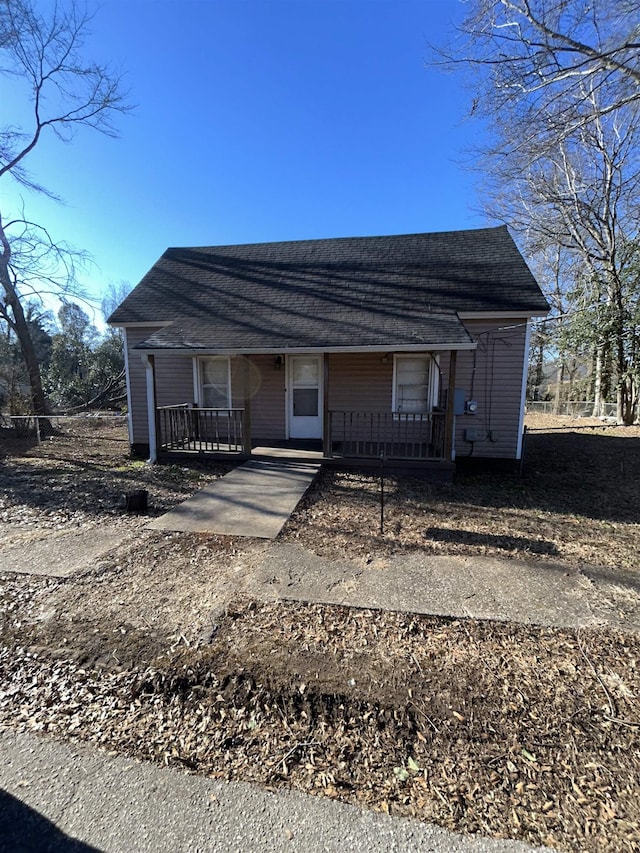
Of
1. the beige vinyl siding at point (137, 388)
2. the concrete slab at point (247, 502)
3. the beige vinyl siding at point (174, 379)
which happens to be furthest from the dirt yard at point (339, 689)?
the beige vinyl siding at point (174, 379)

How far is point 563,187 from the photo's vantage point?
1677 cm

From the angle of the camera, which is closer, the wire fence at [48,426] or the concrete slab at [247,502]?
the concrete slab at [247,502]

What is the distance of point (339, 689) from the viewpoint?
2.26 metres

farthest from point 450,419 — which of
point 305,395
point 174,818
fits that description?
point 174,818

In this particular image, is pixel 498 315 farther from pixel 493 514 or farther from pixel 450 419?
pixel 493 514

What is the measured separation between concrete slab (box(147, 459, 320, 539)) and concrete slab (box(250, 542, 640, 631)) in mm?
825

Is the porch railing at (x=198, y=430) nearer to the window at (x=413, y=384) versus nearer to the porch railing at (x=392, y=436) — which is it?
the porch railing at (x=392, y=436)

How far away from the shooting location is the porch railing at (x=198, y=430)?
8.15 m

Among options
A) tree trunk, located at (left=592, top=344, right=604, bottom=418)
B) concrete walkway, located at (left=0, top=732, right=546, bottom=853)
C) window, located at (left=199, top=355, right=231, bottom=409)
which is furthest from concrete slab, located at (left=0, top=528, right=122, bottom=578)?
tree trunk, located at (left=592, top=344, right=604, bottom=418)

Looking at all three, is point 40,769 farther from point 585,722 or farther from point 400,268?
point 400,268

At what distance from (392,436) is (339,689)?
19.0 ft

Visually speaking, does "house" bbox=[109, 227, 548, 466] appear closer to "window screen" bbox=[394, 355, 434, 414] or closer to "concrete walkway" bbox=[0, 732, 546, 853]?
"window screen" bbox=[394, 355, 434, 414]

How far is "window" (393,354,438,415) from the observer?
8.41 meters

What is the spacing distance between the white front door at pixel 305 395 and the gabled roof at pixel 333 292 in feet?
3.53
